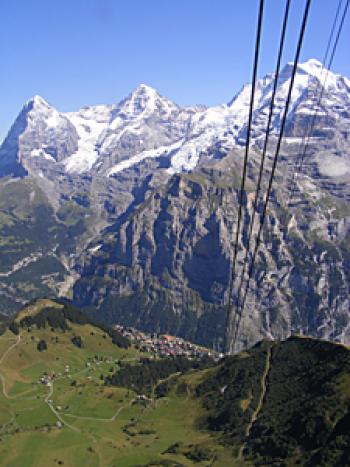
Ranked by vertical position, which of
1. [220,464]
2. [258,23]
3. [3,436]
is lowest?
[3,436]

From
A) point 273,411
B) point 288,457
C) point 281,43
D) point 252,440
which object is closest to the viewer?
point 281,43

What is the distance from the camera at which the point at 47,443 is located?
7234 inches

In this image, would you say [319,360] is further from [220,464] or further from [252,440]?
[220,464]

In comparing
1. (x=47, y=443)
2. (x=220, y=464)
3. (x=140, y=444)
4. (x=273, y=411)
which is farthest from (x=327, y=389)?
(x=47, y=443)

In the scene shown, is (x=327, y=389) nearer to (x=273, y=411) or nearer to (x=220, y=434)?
(x=273, y=411)

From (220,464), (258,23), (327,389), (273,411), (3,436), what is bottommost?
(3,436)

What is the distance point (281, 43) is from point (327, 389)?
166566 millimetres

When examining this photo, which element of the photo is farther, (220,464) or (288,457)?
(220,464)

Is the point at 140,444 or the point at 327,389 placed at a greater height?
the point at 327,389

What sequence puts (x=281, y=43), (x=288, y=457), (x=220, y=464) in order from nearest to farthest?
(x=281, y=43)
(x=288, y=457)
(x=220, y=464)

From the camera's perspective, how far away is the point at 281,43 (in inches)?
594

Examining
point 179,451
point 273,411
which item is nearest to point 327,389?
point 273,411

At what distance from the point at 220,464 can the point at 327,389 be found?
40638 mm

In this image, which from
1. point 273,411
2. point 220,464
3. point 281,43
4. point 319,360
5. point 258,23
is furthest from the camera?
point 319,360
